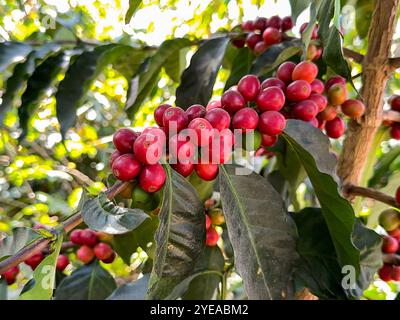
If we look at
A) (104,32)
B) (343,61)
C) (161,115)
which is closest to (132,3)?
(161,115)

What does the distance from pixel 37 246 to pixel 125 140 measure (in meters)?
0.19

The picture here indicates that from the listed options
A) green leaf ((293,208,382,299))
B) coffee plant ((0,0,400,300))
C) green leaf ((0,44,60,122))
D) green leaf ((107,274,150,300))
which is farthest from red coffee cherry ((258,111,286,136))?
green leaf ((0,44,60,122))

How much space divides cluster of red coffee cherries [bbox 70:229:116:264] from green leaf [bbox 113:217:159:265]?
3.2 inches

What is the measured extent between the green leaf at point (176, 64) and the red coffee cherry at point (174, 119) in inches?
26.1

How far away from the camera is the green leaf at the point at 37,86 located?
111 centimetres

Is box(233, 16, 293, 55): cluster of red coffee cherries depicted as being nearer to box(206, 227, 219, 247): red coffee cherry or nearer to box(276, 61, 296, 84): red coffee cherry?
box(276, 61, 296, 84): red coffee cherry

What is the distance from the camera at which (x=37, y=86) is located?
1.12 meters

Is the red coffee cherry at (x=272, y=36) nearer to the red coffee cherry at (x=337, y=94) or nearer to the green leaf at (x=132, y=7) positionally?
the red coffee cherry at (x=337, y=94)

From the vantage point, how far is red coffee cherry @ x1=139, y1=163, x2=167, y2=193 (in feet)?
1.89

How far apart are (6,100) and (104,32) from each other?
1.57m

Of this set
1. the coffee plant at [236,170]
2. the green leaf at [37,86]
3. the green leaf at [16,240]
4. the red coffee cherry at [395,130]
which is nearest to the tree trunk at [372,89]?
the coffee plant at [236,170]

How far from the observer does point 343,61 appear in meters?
0.67

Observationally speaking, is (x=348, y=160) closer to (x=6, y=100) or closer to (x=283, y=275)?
(x=283, y=275)

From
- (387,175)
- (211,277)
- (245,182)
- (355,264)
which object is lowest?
(211,277)
